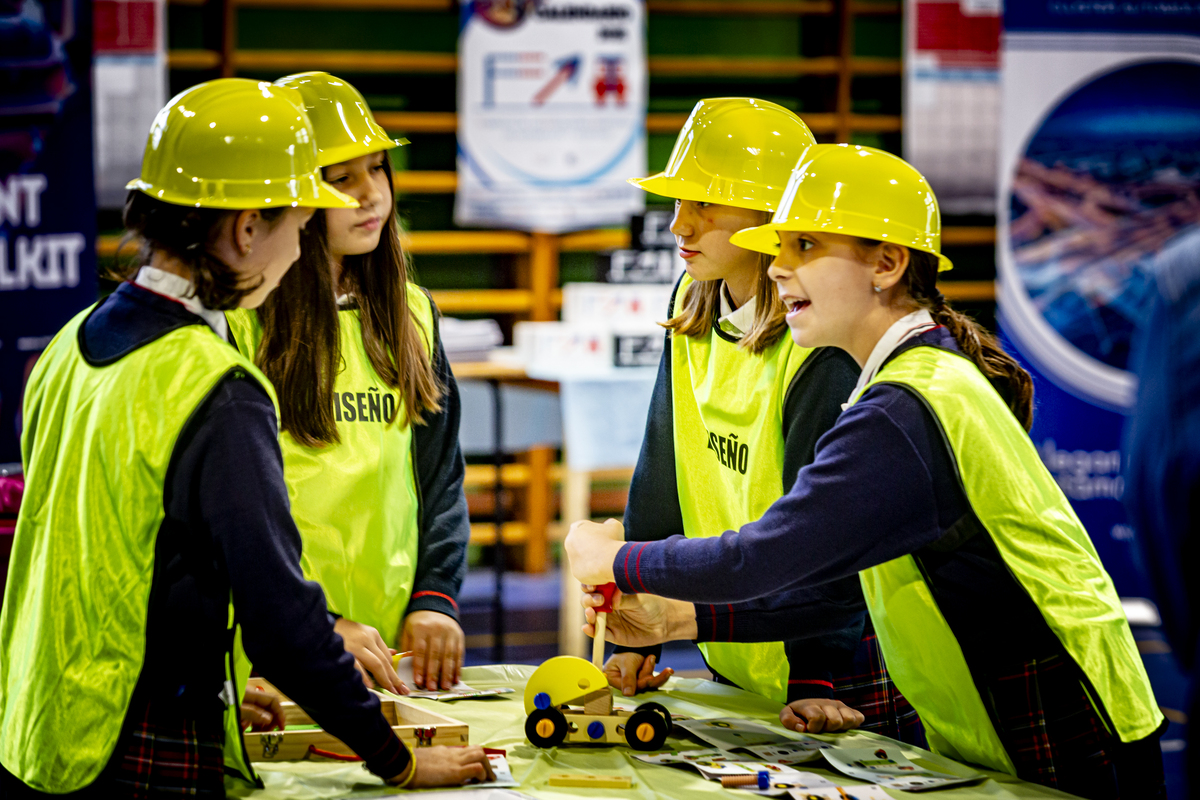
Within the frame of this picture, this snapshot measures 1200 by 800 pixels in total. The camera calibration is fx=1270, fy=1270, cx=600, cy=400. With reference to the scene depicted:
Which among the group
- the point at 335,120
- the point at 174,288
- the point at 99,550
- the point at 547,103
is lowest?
the point at 99,550

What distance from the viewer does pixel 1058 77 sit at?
18.4 feet

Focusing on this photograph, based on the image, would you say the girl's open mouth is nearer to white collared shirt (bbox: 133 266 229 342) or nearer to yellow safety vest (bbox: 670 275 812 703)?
yellow safety vest (bbox: 670 275 812 703)

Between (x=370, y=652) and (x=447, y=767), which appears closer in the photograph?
(x=447, y=767)

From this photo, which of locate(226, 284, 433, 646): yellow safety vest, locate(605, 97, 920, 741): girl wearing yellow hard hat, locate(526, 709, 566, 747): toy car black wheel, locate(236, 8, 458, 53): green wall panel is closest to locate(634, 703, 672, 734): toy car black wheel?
locate(526, 709, 566, 747): toy car black wheel

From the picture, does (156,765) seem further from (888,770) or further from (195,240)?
(888,770)

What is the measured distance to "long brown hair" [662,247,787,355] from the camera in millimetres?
1913

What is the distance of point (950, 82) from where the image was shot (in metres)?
6.36

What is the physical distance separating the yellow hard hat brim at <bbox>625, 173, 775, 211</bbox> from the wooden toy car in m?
0.71

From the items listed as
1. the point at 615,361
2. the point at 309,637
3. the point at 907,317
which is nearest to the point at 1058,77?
the point at 615,361

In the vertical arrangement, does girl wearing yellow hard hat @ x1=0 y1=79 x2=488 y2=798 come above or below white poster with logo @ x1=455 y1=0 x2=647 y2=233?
below

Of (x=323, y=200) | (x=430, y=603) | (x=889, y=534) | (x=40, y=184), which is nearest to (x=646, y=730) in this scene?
(x=889, y=534)

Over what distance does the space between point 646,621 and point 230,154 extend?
91 centimetres

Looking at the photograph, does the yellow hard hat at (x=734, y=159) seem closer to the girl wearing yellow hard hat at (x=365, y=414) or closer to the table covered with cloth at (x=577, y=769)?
the girl wearing yellow hard hat at (x=365, y=414)

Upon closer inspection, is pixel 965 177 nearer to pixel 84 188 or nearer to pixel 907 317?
pixel 84 188
